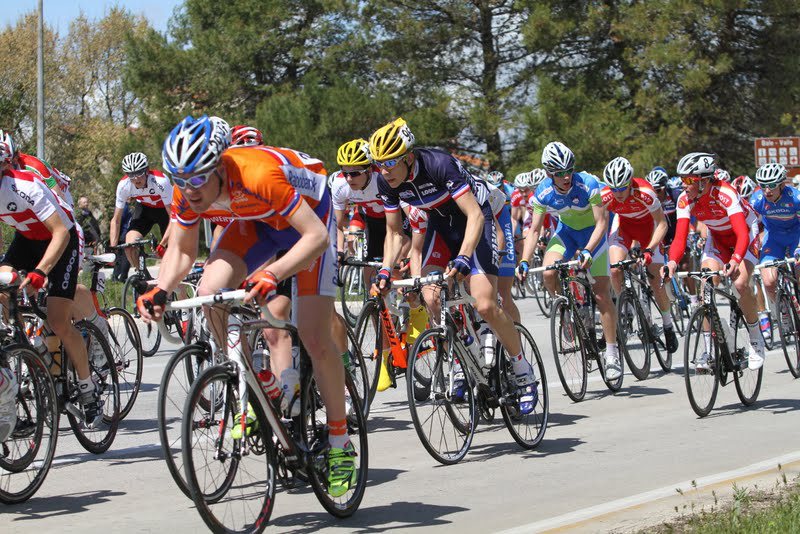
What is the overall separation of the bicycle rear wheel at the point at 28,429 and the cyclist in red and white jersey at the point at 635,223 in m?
6.61

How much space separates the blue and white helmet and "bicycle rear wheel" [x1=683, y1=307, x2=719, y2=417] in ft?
17.2

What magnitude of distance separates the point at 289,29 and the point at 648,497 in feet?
107

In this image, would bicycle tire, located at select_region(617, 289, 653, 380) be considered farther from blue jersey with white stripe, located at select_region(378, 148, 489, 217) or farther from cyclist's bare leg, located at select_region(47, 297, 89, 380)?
cyclist's bare leg, located at select_region(47, 297, 89, 380)

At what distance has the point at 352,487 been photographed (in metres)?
6.12

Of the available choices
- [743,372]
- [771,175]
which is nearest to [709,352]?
[743,372]

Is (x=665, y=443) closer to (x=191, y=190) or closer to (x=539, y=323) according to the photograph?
(x=191, y=190)

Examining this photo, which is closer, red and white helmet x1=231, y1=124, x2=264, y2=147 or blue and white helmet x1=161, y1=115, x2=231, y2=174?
blue and white helmet x1=161, y1=115, x2=231, y2=174

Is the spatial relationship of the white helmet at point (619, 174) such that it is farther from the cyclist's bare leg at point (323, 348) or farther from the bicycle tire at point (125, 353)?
the cyclist's bare leg at point (323, 348)

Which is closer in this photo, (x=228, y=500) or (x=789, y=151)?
(x=228, y=500)

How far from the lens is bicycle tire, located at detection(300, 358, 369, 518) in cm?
594

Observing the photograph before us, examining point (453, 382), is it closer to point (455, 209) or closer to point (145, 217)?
point (455, 209)

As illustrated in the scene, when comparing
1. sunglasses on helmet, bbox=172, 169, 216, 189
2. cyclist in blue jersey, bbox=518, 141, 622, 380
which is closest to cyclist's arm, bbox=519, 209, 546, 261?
cyclist in blue jersey, bbox=518, 141, 622, 380

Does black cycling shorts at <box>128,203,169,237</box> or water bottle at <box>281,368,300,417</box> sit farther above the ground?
black cycling shorts at <box>128,203,169,237</box>

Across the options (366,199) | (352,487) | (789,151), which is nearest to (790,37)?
(789,151)
